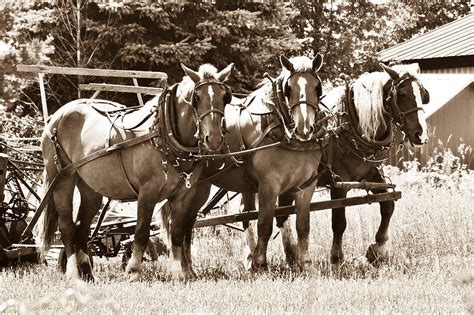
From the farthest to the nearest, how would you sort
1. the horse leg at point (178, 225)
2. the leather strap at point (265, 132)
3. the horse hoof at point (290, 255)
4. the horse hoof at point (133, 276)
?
the horse hoof at point (290, 255), the leather strap at point (265, 132), the horse leg at point (178, 225), the horse hoof at point (133, 276)

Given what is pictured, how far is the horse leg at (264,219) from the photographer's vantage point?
771 centimetres

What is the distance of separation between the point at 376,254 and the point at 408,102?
1.77 m

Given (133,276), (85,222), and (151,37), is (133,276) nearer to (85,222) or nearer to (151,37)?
(85,222)

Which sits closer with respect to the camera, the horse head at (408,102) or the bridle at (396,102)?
the horse head at (408,102)

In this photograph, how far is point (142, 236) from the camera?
7.41 metres

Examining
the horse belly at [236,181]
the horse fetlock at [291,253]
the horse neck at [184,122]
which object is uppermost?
the horse neck at [184,122]

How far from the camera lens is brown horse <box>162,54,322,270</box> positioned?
742 centimetres

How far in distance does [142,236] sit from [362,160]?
252cm

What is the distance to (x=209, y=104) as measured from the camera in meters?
7.00

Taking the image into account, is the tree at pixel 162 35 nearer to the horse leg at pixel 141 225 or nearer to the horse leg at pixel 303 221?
the horse leg at pixel 303 221

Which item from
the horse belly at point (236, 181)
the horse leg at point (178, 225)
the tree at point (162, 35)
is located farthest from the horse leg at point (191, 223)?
the tree at point (162, 35)

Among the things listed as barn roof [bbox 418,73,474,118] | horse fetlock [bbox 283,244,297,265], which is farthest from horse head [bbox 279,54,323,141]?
barn roof [bbox 418,73,474,118]

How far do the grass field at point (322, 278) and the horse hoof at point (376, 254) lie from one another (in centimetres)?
10

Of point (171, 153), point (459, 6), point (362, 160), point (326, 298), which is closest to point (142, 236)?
point (171, 153)
